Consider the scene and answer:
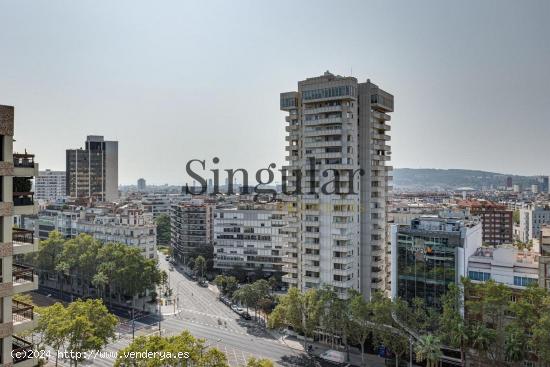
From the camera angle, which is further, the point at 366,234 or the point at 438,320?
the point at 366,234

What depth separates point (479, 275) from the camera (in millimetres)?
53156

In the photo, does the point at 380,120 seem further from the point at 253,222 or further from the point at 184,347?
the point at 184,347

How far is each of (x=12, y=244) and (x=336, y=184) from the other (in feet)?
169

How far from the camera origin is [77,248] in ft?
293

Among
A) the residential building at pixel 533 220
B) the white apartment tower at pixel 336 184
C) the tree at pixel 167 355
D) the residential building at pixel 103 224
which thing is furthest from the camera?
the residential building at pixel 533 220

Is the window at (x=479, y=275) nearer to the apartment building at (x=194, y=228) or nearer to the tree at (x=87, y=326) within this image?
the tree at (x=87, y=326)

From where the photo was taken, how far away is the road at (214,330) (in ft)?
197

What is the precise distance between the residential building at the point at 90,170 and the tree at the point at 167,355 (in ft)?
Result: 544

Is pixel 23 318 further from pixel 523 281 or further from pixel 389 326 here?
pixel 523 281

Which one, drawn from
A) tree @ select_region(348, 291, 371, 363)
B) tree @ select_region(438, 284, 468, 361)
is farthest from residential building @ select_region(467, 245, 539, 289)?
tree @ select_region(348, 291, 371, 363)

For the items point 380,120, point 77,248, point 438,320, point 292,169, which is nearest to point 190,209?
point 77,248

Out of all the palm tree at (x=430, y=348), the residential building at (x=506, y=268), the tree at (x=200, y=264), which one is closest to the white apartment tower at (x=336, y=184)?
the residential building at (x=506, y=268)

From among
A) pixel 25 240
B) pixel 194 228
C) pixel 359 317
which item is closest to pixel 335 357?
pixel 359 317

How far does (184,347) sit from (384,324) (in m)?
29.1
